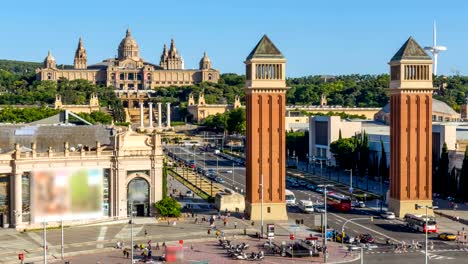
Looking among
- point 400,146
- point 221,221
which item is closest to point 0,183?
Answer: point 221,221

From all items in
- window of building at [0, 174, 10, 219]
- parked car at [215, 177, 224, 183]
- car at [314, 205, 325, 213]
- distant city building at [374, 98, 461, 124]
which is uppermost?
distant city building at [374, 98, 461, 124]

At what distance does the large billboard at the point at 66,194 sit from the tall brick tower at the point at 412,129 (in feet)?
108

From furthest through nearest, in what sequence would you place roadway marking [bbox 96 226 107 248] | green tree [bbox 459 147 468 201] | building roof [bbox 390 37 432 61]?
green tree [bbox 459 147 468 201] < building roof [bbox 390 37 432 61] < roadway marking [bbox 96 226 107 248]

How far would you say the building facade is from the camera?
82125 millimetres

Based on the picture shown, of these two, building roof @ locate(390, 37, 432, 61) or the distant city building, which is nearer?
building roof @ locate(390, 37, 432, 61)

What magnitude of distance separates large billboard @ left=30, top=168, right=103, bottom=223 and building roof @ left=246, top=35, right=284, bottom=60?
67.4 feet

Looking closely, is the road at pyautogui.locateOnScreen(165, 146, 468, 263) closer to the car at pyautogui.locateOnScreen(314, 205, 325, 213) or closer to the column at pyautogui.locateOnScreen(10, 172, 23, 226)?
the car at pyautogui.locateOnScreen(314, 205, 325, 213)

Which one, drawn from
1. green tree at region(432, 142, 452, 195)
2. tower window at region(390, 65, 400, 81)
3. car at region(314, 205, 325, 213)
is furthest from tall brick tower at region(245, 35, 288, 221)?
green tree at region(432, 142, 452, 195)

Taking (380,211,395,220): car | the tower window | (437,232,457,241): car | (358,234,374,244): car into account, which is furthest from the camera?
the tower window

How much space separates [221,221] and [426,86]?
27595mm

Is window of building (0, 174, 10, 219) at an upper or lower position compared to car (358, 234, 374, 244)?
upper

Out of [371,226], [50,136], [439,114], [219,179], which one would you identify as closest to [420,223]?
[371,226]

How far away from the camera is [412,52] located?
92.6m

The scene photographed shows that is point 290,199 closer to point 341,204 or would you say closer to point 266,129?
point 341,204
